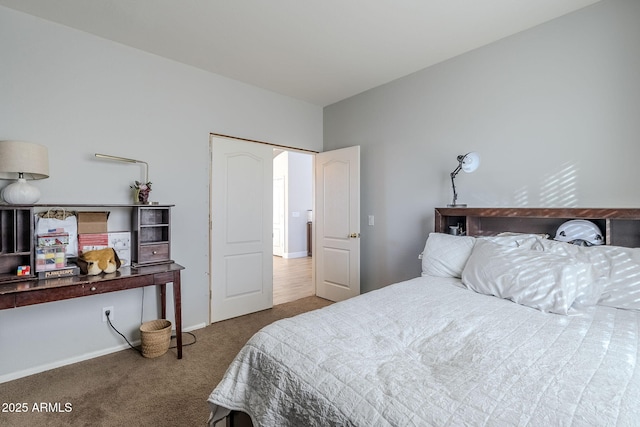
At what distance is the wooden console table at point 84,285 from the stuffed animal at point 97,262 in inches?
1.8

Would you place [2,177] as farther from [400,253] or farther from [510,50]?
[510,50]

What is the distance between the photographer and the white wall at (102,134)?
7.27 ft

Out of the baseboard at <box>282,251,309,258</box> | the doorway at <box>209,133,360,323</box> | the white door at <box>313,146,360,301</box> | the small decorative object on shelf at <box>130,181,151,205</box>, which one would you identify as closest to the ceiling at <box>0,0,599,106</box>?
the doorway at <box>209,133,360,323</box>

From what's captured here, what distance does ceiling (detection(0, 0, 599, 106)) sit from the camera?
6.94 ft

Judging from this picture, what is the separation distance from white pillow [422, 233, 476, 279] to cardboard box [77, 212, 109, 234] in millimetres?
2697

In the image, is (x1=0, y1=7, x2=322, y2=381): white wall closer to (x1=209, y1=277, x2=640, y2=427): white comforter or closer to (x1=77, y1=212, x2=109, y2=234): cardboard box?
(x1=77, y1=212, x2=109, y2=234): cardboard box

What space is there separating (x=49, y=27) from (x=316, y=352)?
3.11 m

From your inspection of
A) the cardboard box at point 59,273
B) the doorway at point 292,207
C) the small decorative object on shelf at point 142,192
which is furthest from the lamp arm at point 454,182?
the doorway at point 292,207

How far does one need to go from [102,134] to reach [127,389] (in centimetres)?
203

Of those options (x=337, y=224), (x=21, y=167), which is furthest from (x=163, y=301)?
(x=337, y=224)

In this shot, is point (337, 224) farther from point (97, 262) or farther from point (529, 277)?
point (97, 262)

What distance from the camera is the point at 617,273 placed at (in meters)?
1.65

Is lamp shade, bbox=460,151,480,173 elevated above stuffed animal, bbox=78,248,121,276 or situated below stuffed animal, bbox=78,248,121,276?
above

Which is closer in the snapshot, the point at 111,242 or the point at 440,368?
the point at 440,368
